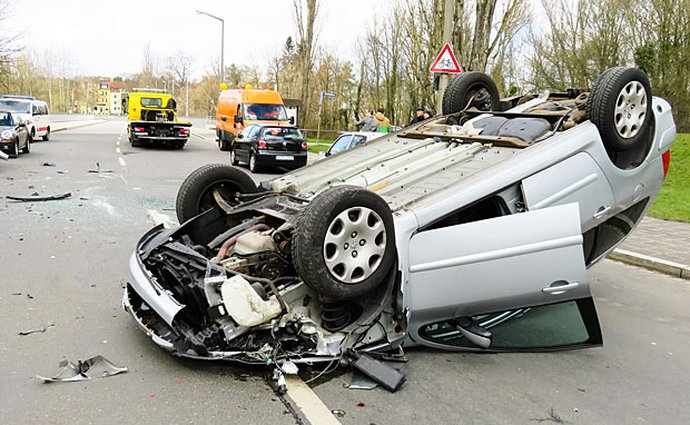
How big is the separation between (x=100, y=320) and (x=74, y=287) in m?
1.02

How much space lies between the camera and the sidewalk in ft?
22.9

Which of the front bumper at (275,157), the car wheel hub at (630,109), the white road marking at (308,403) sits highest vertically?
the car wheel hub at (630,109)

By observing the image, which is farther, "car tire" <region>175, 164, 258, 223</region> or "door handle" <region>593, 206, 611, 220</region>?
"car tire" <region>175, 164, 258, 223</region>

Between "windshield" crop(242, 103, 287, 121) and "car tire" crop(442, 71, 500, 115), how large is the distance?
18.3 meters

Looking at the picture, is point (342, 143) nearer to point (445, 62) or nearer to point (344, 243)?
point (445, 62)

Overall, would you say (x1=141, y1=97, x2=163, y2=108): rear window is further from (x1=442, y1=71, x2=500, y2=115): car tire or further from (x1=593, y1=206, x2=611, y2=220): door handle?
(x1=593, y1=206, x2=611, y2=220): door handle

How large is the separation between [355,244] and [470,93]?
304cm

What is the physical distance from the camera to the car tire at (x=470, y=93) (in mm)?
5977

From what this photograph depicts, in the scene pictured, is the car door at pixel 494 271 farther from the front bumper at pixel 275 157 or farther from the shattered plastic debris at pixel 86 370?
the front bumper at pixel 275 157

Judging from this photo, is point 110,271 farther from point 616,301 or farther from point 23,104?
point 23,104

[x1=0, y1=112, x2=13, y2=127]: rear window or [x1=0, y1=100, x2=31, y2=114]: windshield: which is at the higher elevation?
[x1=0, y1=100, x2=31, y2=114]: windshield

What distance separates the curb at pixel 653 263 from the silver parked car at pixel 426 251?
242 centimetres

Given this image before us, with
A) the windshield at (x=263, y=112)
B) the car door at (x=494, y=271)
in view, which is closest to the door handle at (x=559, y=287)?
the car door at (x=494, y=271)

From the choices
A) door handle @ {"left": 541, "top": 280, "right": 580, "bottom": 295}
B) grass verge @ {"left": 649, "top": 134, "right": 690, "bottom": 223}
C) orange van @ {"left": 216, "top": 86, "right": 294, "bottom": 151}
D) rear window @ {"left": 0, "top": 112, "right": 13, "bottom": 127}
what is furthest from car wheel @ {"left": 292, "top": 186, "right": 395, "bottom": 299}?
orange van @ {"left": 216, "top": 86, "right": 294, "bottom": 151}
